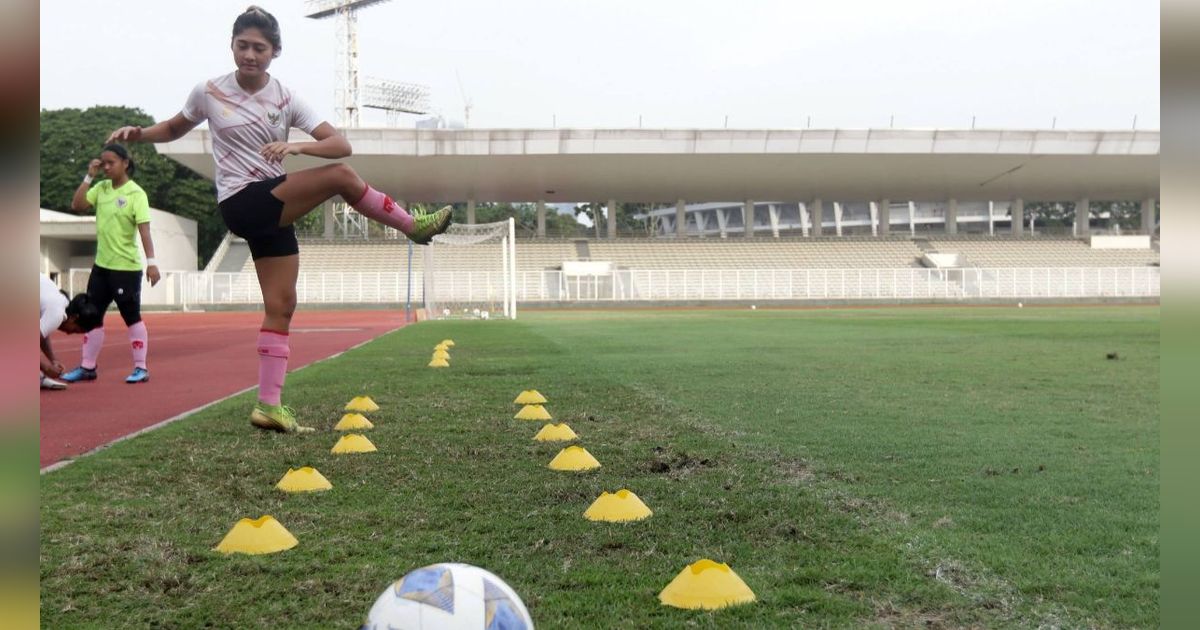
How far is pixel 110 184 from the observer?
25.9 ft

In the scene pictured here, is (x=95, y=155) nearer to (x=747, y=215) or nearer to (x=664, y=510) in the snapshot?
(x=747, y=215)

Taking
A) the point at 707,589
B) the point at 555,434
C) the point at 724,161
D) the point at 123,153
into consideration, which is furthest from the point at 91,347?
the point at 724,161

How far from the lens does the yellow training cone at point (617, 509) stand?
3221mm

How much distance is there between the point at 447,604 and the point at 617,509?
147 centimetres

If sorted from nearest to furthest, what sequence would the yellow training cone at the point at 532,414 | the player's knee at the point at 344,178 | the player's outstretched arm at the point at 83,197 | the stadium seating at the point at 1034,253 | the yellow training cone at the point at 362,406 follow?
the player's knee at the point at 344,178, the yellow training cone at the point at 532,414, the yellow training cone at the point at 362,406, the player's outstretched arm at the point at 83,197, the stadium seating at the point at 1034,253

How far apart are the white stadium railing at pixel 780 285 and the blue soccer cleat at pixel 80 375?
29.7 m

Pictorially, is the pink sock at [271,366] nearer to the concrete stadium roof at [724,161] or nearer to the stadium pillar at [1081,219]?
the concrete stadium roof at [724,161]

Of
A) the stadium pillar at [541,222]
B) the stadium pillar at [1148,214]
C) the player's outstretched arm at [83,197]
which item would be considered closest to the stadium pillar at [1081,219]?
the stadium pillar at [1148,214]

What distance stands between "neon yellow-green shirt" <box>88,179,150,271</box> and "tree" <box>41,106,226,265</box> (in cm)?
4976

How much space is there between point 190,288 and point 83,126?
966 inches

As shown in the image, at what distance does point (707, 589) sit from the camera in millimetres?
2328

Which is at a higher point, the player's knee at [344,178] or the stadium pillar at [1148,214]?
the stadium pillar at [1148,214]

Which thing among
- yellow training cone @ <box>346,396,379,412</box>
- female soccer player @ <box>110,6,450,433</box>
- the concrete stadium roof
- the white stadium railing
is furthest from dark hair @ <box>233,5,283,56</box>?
the white stadium railing
